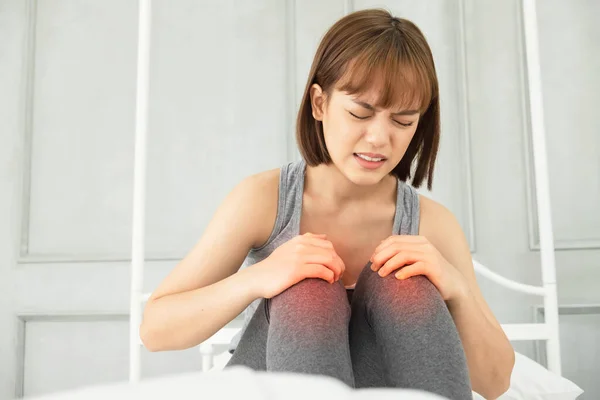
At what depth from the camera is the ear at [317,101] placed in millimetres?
905

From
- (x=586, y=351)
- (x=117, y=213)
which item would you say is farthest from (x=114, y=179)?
(x=586, y=351)

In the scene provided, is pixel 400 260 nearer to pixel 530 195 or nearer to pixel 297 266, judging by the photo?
pixel 297 266

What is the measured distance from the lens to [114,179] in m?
1.85

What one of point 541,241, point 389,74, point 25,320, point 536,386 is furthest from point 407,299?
point 25,320

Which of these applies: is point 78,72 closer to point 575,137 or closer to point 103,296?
point 103,296

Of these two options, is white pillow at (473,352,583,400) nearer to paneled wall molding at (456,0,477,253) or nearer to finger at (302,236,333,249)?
paneled wall molding at (456,0,477,253)

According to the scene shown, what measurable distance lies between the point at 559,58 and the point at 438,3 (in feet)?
1.26

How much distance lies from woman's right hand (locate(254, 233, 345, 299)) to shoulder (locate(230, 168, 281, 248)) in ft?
0.53

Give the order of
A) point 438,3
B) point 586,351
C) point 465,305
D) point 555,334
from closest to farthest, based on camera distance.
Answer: point 465,305
point 555,334
point 586,351
point 438,3

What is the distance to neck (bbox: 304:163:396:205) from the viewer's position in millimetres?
972

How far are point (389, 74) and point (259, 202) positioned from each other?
26cm

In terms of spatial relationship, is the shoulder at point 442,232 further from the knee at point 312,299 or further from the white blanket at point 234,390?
the white blanket at point 234,390

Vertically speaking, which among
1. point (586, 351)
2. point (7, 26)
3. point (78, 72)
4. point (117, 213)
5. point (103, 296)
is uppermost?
point (7, 26)

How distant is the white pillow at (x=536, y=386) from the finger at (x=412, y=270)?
A: 593 mm
